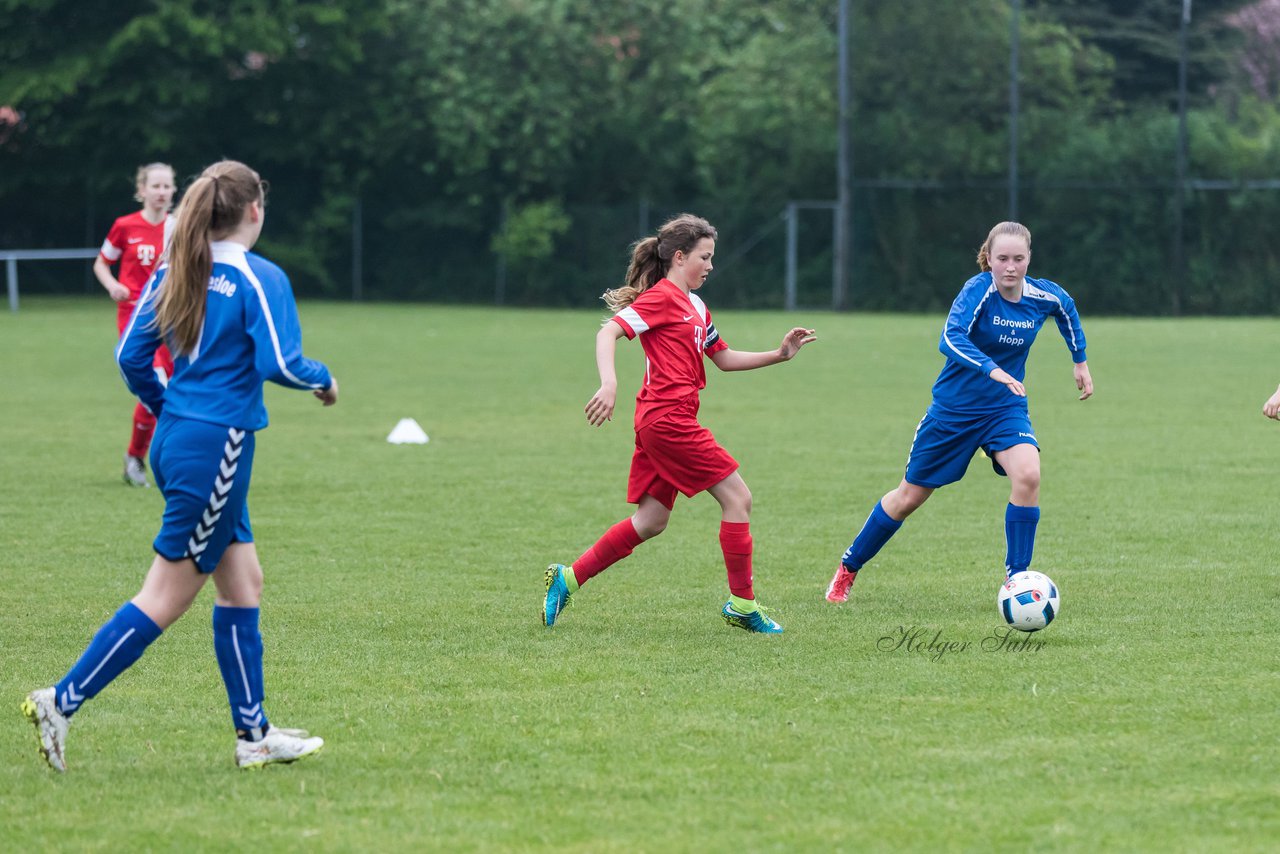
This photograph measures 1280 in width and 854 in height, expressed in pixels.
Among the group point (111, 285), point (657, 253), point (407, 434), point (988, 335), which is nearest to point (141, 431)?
point (111, 285)

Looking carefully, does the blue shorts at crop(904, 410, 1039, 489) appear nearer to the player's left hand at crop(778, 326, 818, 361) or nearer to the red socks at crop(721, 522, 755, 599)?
the player's left hand at crop(778, 326, 818, 361)

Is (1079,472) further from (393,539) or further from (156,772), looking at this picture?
(156,772)

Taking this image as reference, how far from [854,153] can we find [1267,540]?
24502 mm

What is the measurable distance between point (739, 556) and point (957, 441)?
1148 mm

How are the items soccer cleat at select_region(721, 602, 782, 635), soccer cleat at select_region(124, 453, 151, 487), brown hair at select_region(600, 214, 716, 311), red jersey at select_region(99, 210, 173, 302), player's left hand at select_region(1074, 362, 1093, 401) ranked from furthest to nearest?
1. red jersey at select_region(99, 210, 173, 302)
2. soccer cleat at select_region(124, 453, 151, 487)
3. player's left hand at select_region(1074, 362, 1093, 401)
4. brown hair at select_region(600, 214, 716, 311)
5. soccer cleat at select_region(721, 602, 782, 635)

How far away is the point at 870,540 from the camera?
22.8 ft

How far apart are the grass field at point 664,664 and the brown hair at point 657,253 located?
1.26 metres

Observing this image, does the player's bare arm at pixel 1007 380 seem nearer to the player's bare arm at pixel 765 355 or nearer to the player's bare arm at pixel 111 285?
the player's bare arm at pixel 765 355

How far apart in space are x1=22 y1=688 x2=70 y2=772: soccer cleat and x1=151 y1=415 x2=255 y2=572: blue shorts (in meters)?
0.48

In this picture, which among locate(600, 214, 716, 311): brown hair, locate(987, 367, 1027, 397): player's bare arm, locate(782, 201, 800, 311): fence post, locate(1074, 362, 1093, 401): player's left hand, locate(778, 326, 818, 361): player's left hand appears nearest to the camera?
locate(987, 367, 1027, 397): player's bare arm

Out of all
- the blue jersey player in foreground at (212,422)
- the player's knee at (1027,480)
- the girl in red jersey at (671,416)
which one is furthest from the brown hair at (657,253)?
the blue jersey player in foreground at (212,422)

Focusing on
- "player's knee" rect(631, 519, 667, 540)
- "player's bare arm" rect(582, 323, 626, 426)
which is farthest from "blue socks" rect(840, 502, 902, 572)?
"player's bare arm" rect(582, 323, 626, 426)

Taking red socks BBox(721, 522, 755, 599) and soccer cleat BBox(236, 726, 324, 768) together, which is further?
red socks BBox(721, 522, 755, 599)

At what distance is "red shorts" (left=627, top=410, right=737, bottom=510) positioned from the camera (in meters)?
6.32
